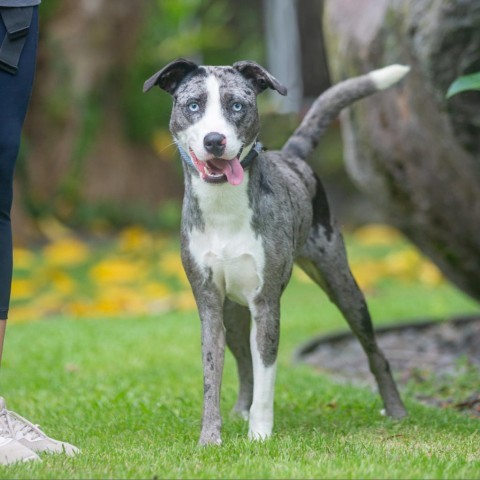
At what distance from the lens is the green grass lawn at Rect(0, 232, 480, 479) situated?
3.66 meters

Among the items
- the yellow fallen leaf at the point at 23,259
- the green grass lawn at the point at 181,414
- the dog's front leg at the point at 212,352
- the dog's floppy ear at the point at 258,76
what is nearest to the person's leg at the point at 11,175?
the green grass lawn at the point at 181,414

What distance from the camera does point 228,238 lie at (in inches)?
169

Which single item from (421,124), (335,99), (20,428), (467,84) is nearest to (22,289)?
(421,124)

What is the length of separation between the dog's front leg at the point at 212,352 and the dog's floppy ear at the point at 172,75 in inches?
35.1

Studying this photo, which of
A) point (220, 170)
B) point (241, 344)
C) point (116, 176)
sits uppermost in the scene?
point (220, 170)

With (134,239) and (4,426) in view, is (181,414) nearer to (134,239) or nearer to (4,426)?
(4,426)

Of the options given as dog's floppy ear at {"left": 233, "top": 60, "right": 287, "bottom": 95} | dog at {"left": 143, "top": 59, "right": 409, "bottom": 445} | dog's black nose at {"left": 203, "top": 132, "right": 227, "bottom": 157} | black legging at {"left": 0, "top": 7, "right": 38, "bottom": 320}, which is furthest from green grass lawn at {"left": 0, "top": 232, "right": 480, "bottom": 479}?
dog's floppy ear at {"left": 233, "top": 60, "right": 287, "bottom": 95}

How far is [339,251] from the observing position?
509cm

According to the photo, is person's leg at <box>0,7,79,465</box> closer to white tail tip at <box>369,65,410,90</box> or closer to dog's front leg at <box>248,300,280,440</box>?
dog's front leg at <box>248,300,280,440</box>

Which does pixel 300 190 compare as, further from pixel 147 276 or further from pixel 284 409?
pixel 147 276

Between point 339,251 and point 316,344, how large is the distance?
2.83 m

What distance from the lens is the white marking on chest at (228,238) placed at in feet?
14.1

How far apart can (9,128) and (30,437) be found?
4.03 feet

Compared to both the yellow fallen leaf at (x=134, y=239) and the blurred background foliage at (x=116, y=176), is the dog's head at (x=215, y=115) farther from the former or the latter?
the yellow fallen leaf at (x=134, y=239)
